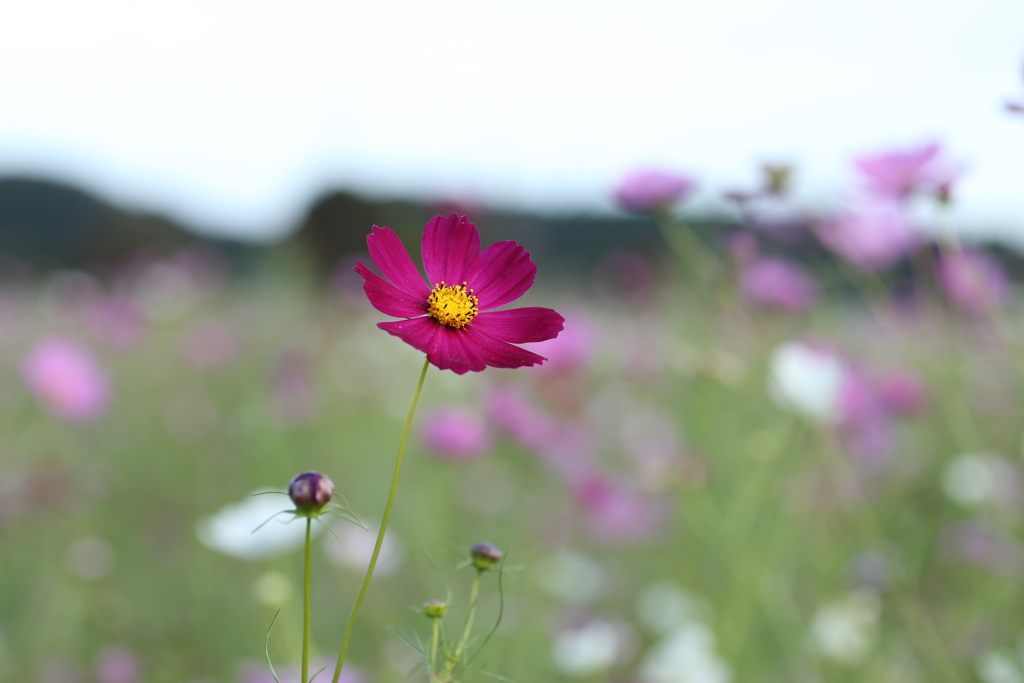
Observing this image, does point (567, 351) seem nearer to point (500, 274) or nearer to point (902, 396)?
point (902, 396)

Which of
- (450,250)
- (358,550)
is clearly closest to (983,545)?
(358,550)

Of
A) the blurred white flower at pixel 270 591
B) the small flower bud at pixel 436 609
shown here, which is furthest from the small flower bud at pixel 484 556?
the blurred white flower at pixel 270 591

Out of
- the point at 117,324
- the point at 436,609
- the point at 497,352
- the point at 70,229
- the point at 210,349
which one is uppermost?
the point at 70,229

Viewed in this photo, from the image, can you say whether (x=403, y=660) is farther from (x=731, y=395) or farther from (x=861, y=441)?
(x=861, y=441)

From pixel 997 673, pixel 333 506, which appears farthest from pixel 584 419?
pixel 333 506

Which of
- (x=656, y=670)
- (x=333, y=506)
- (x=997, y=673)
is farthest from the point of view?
(x=656, y=670)

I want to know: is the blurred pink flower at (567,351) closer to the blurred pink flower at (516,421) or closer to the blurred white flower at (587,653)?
the blurred pink flower at (516,421)
